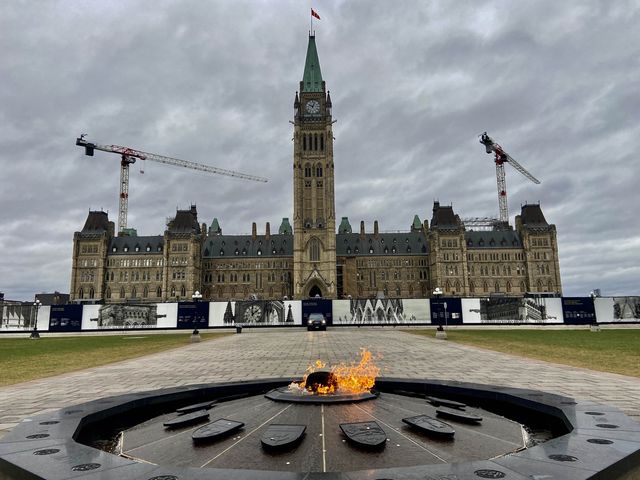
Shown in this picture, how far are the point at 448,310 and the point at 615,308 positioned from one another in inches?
770

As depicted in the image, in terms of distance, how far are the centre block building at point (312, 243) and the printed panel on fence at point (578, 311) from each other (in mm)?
54739

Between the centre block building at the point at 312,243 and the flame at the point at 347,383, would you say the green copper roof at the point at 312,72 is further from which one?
the flame at the point at 347,383

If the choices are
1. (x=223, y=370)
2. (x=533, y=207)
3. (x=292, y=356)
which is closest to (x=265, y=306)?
(x=292, y=356)

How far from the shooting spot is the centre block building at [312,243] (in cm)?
10269

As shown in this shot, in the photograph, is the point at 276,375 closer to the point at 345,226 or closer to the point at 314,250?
the point at 314,250

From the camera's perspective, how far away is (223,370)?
15273 mm

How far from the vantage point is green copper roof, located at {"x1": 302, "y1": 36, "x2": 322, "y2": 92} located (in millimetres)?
107250

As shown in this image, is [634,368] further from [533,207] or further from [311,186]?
[533,207]

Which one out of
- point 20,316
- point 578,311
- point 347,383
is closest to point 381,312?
point 578,311

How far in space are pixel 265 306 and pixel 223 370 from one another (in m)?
39.4

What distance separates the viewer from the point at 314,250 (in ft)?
327

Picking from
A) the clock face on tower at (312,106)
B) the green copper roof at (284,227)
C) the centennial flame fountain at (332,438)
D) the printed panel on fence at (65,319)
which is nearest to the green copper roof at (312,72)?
the clock face on tower at (312,106)

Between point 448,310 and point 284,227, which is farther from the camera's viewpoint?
point 284,227

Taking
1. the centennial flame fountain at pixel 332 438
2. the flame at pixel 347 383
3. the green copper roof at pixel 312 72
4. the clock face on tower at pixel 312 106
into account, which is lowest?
the centennial flame fountain at pixel 332 438
